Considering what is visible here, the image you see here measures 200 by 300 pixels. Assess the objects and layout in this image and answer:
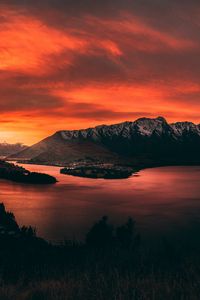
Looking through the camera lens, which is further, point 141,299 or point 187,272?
point 187,272

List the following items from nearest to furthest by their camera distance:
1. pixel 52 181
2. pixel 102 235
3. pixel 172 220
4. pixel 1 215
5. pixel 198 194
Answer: pixel 102 235, pixel 1 215, pixel 172 220, pixel 198 194, pixel 52 181

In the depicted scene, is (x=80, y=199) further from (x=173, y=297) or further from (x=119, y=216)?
(x=173, y=297)

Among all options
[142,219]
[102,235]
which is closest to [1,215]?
[102,235]

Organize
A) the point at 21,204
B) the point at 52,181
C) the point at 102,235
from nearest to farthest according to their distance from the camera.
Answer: the point at 102,235, the point at 21,204, the point at 52,181

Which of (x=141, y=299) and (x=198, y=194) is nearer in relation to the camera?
Answer: (x=141, y=299)

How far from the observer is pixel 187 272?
48.3ft

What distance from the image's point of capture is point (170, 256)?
22609 millimetres

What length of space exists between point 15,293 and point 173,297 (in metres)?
5.10

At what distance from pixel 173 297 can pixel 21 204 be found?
108104 millimetres

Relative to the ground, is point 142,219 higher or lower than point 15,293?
lower

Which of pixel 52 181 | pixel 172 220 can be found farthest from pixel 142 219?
pixel 52 181

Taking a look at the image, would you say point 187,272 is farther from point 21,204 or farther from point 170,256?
point 21,204

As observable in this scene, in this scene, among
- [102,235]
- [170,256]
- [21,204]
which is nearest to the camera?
[170,256]

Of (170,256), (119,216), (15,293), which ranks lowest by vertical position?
(119,216)
